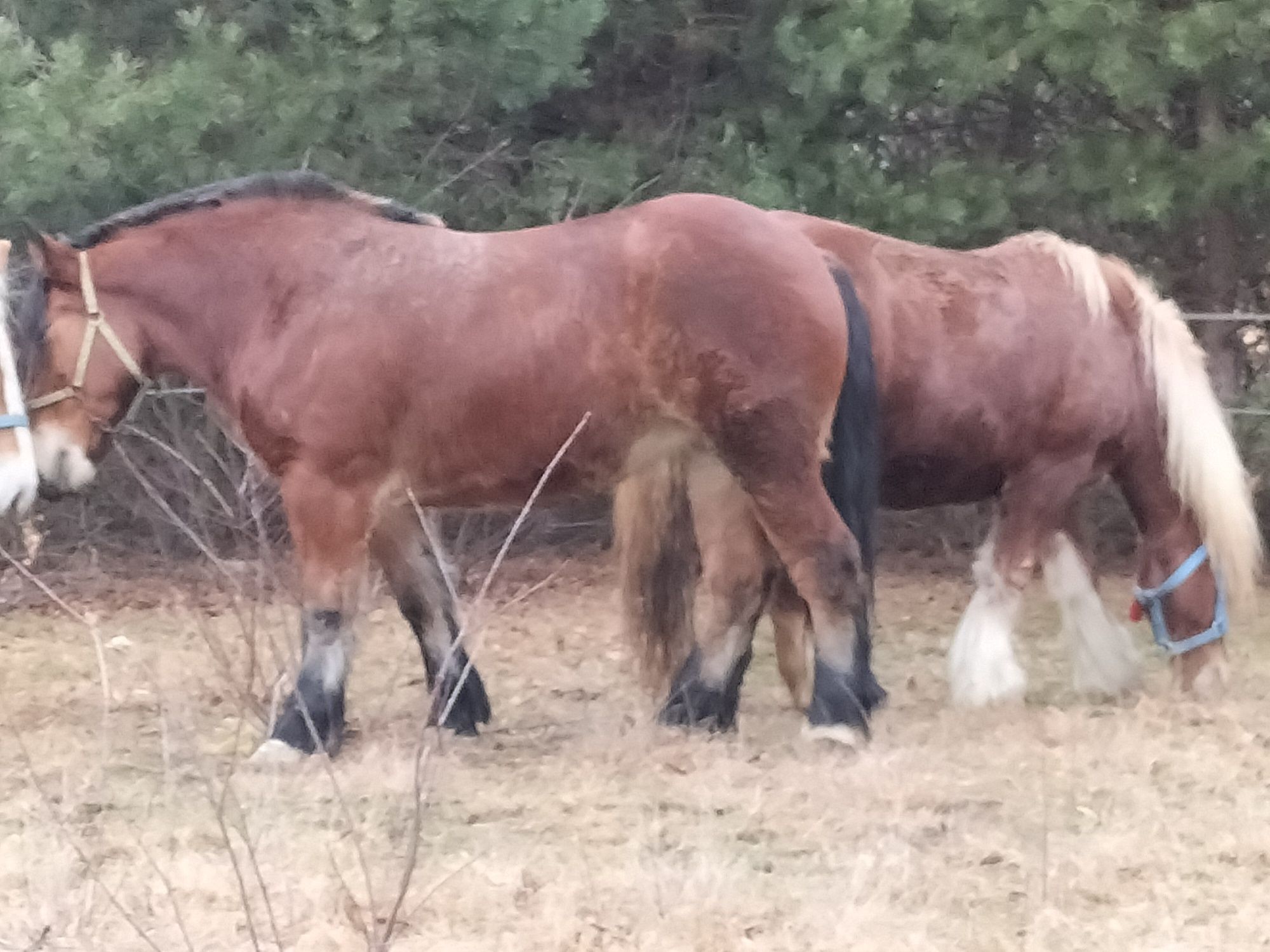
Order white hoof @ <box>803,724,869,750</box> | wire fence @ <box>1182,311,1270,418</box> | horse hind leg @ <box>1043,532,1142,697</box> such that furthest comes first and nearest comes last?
wire fence @ <box>1182,311,1270,418</box>, horse hind leg @ <box>1043,532,1142,697</box>, white hoof @ <box>803,724,869,750</box>

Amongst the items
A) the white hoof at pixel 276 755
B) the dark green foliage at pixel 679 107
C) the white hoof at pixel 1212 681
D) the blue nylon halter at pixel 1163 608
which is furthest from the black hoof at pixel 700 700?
the dark green foliage at pixel 679 107

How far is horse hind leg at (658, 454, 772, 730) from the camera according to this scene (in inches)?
183

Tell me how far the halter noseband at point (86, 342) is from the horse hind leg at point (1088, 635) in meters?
3.33

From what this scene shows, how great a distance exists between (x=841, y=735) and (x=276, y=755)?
5.43 feet

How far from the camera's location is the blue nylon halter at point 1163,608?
4945mm

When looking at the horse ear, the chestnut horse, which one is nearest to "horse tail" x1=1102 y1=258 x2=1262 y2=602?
the horse ear

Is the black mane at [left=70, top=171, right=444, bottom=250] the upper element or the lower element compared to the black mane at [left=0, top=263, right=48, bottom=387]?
upper

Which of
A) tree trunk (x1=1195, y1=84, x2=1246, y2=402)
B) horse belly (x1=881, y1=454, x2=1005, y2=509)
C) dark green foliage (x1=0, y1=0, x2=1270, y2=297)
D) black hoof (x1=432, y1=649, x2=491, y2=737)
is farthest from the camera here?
tree trunk (x1=1195, y1=84, x2=1246, y2=402)

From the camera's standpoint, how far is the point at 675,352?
4191mm

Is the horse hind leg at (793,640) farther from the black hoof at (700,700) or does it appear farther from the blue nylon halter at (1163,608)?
the blue nylon halter at (1163,608)

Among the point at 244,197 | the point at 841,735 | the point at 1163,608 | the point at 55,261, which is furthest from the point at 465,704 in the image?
the point at 1163,608

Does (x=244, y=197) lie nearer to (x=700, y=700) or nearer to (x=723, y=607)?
(x=723, y=607)

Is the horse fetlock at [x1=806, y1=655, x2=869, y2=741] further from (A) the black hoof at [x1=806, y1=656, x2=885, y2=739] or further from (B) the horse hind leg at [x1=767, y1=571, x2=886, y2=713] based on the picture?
(B) the horse hind leg at [x1=767, y1=571, x2=886, y2=713]

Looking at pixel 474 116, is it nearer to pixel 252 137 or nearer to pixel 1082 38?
pixel 252 137
